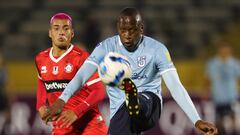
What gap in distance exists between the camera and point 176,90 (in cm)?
511

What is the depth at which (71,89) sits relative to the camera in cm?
510

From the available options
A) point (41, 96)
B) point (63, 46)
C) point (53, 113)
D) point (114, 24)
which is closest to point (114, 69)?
point (53, 113)

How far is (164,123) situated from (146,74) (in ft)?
22.9

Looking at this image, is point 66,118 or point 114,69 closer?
point 114,69

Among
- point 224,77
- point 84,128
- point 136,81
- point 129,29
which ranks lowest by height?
point 224,77

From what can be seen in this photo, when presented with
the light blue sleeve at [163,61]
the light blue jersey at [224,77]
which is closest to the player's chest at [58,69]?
the light blue sleeve at [163,61]

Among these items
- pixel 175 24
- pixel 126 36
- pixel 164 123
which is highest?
pixel 126 36

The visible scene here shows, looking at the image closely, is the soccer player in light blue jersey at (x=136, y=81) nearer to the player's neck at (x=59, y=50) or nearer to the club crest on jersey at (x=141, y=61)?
the club crest on jersey at (x=141, y=61)

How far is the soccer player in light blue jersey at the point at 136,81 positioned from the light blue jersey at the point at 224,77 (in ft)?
19.2

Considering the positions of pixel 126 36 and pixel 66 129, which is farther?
pixel 66 129

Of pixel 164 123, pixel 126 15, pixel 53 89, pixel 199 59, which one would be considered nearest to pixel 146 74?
pixel 126 15

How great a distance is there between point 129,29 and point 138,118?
70 centimetres

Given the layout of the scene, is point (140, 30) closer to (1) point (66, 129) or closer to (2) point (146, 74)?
(2) point (146, 74)

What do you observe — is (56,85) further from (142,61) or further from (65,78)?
(142,61)
